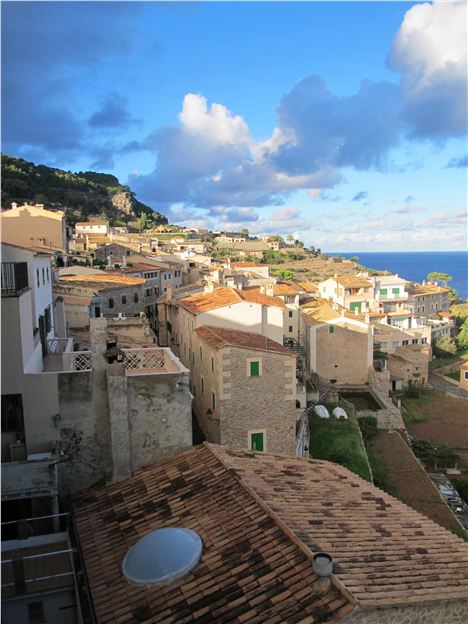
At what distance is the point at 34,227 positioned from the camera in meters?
34.2

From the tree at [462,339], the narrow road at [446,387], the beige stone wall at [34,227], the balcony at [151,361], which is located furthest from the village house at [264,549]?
the tree at [462,339]

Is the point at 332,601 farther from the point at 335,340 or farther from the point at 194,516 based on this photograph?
the point at 335,340

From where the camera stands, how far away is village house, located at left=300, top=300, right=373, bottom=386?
45.4m

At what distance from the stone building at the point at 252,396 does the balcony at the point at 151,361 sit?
6139 mm

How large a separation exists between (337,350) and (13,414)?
1427 inches

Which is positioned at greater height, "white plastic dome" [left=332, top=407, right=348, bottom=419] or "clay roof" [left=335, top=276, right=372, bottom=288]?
"clay roof" [left=335, top=276, right=372, bottom=288]

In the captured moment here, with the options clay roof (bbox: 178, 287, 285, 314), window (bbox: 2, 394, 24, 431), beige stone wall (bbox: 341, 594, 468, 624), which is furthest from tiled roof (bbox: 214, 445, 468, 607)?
clay roof (bbox: 178, 287, 285, 314)

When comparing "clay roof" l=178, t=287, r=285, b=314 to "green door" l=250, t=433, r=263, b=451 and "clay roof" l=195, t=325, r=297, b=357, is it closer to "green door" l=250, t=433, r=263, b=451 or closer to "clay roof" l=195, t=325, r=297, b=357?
"clay roof" l=195, t=325, r=297, b=357

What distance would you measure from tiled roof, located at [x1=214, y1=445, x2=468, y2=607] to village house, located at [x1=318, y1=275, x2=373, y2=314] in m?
50.3

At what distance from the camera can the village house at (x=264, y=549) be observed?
25.7 feet

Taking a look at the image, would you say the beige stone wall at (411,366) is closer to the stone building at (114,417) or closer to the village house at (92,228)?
the stone building at (114,417)

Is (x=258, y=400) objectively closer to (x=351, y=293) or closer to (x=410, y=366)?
(x=410, y=366)

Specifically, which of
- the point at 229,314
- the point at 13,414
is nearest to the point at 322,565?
the point at 13,414

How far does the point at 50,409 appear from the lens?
41.3ft
